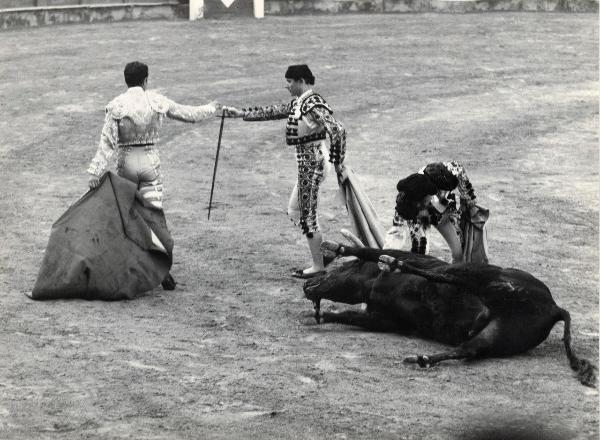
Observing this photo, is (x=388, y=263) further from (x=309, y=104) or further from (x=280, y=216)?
(x=280, y=216)

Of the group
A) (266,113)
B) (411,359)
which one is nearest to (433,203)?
(411,359)

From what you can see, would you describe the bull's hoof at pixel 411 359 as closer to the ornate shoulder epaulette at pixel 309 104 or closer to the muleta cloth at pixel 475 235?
the muleta cloth at pixel 475 235

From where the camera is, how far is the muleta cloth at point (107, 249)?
31.0ft

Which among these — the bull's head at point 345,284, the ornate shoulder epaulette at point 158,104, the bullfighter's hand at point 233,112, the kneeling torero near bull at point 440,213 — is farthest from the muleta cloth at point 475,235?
Result: the ornate shoulder epaulette at point 158,104

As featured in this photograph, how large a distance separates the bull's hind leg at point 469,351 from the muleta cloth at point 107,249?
2430 mm

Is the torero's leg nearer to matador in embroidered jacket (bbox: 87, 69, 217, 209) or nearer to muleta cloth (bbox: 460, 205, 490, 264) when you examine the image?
muleta cloth (bbox: 460, 205, 490, 264)

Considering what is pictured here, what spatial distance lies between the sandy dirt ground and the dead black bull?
0.11 m

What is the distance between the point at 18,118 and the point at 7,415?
10.6 m

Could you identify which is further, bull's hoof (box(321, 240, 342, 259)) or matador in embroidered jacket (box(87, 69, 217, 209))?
matador in embroidered jacket (box(87, 69, 217, 209))

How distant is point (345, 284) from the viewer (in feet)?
29.4

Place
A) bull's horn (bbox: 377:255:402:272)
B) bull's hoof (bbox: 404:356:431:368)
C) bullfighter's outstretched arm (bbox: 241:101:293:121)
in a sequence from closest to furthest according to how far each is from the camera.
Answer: bull's hoof (bbox: 404:356:431:368)
bull's horn (bbox: 377:255:402:272)
bullfighter's outstretched arm (bbox: 241:101:293:121)

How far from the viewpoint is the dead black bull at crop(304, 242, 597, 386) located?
799cm

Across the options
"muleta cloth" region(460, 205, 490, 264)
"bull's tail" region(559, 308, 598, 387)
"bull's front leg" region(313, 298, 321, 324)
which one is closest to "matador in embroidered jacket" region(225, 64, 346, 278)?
"muleta cloth" region(460, 205, 490, 264)

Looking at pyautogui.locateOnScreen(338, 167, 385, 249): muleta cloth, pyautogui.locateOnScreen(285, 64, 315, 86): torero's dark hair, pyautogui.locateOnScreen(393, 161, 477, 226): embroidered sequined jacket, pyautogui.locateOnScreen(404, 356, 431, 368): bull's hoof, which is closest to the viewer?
pyautogui.locateOnScreen(404, 356, 431, 368): bull's hoof
